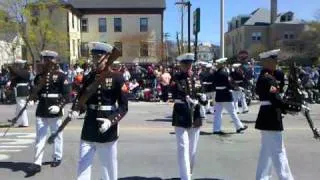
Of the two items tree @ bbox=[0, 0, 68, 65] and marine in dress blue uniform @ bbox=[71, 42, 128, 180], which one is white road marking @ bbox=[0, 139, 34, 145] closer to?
marine in dress blue uniform @ bbox=[71, 42, 128, 180]

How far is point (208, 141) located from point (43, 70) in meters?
4.51

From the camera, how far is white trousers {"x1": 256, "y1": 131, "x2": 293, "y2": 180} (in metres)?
7.86

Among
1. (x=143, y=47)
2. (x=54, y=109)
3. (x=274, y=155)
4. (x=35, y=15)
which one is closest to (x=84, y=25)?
(x=143, y=47)

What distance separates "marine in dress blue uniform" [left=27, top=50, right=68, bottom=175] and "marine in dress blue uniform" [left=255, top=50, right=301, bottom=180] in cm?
345

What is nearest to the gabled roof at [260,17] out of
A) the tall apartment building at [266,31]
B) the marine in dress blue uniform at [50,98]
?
the tall apartment building at [266,31]

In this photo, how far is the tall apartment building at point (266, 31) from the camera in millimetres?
97312

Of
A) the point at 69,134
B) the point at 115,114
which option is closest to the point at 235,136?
the point at 69,134

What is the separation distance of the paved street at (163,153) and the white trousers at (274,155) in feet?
3.94

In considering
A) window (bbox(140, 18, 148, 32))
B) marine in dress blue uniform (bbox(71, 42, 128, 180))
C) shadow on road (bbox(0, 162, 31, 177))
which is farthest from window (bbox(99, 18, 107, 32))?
marine in dress blue uniform (bbox(71, 42, 128, 180))

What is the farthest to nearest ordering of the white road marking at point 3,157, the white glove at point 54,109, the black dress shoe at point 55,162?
the white road marking at point 3,157
the black dress shoe at point 55,162
the white glove at point 54,109

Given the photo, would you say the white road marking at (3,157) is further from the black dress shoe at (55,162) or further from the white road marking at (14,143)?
the black dress shoe at (55,162)

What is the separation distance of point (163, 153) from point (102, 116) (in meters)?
4.57

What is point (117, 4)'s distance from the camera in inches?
2734

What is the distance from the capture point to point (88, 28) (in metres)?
68.0
